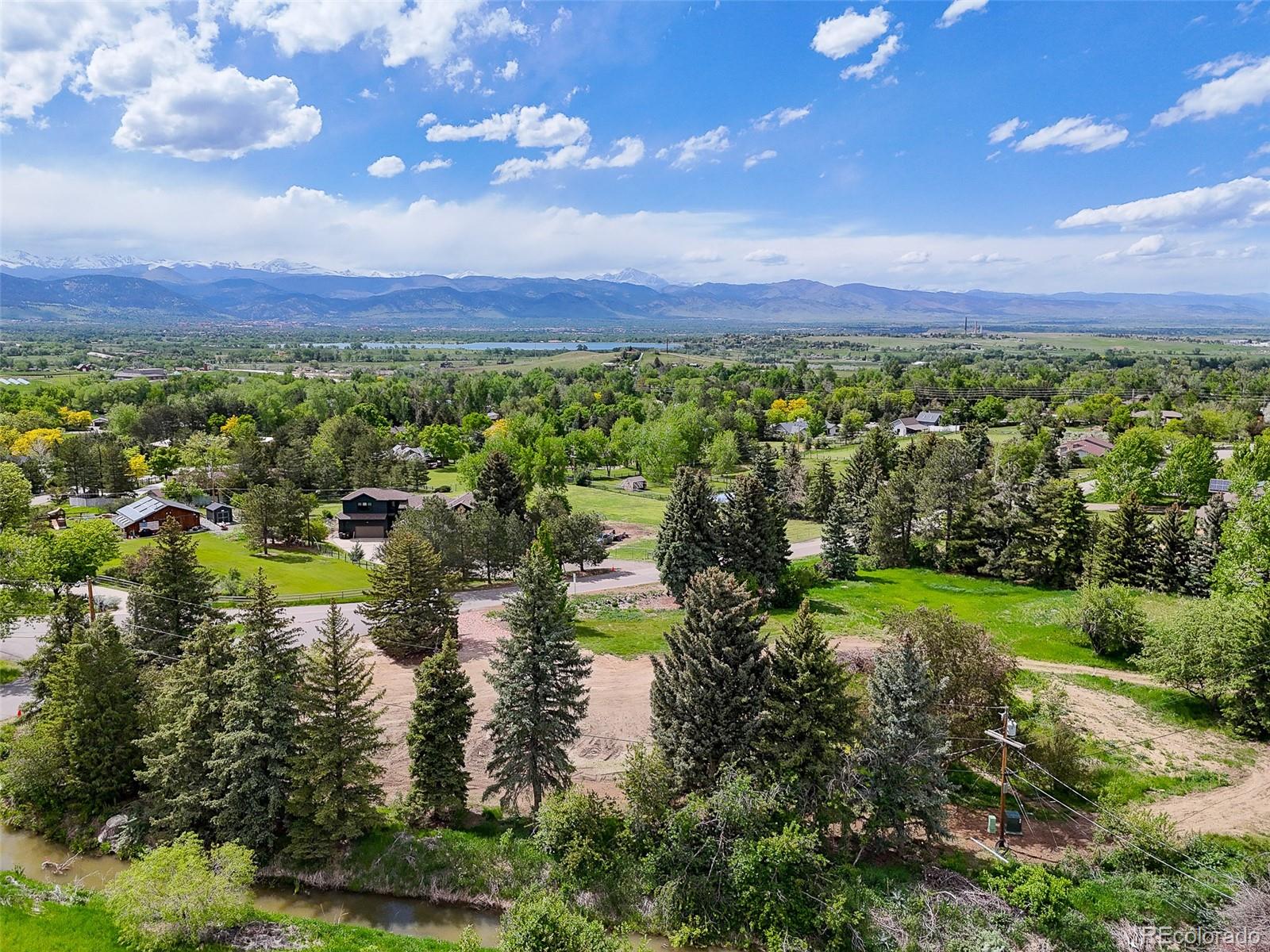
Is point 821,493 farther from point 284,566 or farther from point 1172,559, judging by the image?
point 284,566

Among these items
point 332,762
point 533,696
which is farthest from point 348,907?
point 533,696

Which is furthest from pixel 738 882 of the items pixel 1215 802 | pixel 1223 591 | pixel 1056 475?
pixel 1056 475

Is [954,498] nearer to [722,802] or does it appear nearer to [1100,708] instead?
[1100,708]

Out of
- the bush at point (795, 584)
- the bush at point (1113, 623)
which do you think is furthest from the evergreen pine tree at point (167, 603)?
the bush at point (1113, 623)

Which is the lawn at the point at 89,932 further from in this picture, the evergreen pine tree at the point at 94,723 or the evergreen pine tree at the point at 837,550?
the evergreen pine tree at the point at 837,550

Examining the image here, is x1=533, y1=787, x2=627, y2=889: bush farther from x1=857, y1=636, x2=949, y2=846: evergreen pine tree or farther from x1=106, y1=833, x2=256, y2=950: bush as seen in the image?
x1=106, y1=833, x2=256, y2=950: bush
